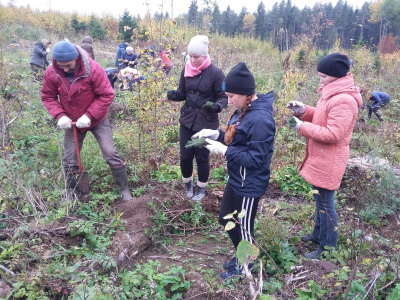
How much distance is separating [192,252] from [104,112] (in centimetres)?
189

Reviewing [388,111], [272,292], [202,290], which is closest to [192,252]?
[202,290]

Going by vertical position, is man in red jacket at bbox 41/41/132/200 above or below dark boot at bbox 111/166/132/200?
above

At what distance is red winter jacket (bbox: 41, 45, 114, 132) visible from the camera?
328cm

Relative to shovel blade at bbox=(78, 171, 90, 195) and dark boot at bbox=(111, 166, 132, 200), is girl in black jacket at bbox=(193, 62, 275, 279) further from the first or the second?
shovel blade at bbox=(78, 171, 90, 195)

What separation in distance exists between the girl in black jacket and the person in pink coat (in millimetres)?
488

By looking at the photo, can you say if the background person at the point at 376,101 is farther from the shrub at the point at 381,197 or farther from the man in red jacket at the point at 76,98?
the man in red jacket at the point at 76,98

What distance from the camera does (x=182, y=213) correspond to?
11.9 feet

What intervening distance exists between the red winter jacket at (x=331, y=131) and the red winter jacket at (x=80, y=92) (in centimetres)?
226

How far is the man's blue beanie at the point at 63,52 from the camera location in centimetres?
304

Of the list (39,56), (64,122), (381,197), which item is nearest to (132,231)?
(64,122)

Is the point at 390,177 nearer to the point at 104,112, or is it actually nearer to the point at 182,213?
the point at 182,213

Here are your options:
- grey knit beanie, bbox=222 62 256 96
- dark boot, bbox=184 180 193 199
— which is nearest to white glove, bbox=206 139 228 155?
grey knit beanie, bbox=222 62 256 96

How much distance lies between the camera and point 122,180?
12.4 feet

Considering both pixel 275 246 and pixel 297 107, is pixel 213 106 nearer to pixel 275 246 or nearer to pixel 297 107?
pixel 297 107
